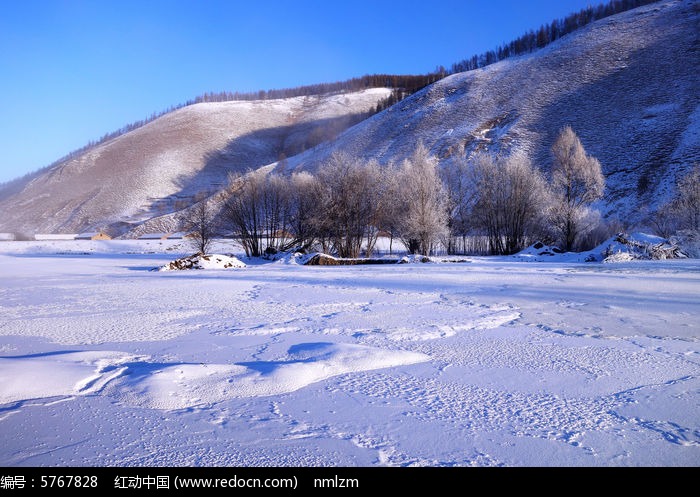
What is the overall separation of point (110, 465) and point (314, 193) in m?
29.2

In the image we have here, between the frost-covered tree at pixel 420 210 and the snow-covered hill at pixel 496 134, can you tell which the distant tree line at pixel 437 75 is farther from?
the frost-covered tree at pixel 420 210

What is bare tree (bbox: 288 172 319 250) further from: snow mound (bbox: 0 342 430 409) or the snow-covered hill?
snow mound (bbox: 0 342 430 409)

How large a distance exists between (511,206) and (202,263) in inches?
1002

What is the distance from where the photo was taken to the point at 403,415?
3.58 metres

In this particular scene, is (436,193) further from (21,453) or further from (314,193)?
(21,453)

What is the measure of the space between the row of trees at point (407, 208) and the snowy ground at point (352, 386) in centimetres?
2223

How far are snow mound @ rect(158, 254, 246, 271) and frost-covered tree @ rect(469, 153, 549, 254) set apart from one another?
73.8ft

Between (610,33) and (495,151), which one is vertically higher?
(610,33)

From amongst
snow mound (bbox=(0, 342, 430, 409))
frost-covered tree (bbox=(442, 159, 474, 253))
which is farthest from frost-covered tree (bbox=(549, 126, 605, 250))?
snow mound (bbox=(0, 342, 430, 409))

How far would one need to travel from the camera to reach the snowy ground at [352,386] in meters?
3.03

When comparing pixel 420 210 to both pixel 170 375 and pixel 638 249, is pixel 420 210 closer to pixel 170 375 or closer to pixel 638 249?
pixel 638 249

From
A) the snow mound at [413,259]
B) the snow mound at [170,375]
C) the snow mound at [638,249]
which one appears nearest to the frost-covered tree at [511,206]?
the snow mound at [638,249]

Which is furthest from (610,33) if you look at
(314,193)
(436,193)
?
(314,193)

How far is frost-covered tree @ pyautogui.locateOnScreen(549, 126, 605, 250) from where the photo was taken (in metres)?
32.1
